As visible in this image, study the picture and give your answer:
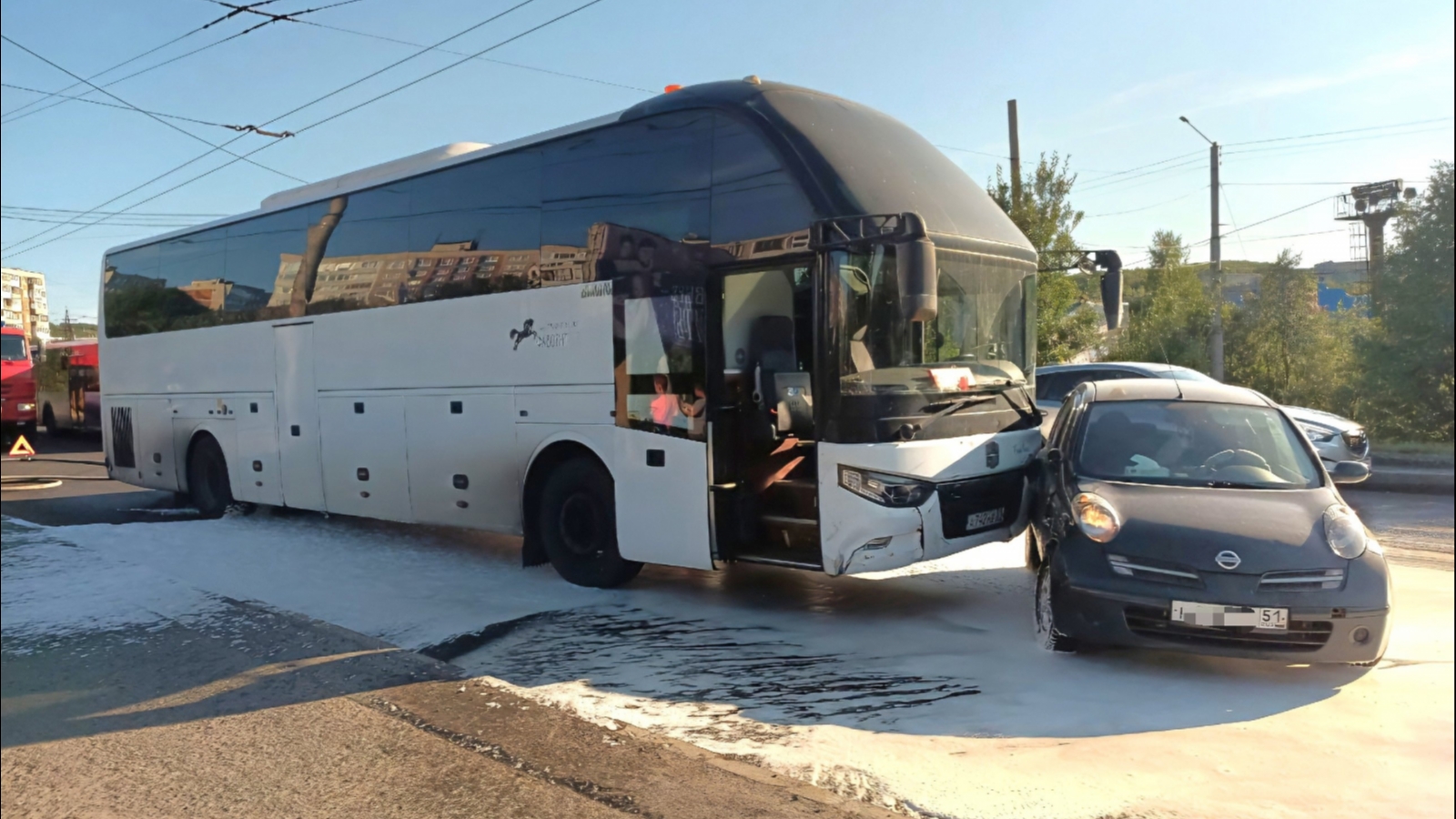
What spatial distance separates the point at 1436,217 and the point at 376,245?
9982 mm

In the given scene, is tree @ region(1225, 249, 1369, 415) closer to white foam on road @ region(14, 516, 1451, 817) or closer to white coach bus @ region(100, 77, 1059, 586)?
white foam on road @ region(14, 516, 1451, 817)

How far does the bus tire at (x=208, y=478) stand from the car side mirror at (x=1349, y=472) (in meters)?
12.3

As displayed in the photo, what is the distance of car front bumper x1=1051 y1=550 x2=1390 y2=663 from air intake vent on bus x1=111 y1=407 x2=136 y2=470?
1416 cm

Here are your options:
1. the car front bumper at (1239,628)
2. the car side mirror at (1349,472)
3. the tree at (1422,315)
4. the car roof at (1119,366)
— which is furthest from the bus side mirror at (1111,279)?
the tree at (1422,315)

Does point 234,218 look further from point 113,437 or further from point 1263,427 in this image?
point 1263,427

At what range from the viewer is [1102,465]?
6.48 meters

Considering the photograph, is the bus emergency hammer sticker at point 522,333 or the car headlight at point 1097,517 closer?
the car headlight at point 1097,517

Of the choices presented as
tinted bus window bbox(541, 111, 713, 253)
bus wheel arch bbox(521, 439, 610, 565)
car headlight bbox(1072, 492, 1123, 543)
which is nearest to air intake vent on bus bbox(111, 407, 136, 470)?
bus wheel arch bbox(521, 439, 610, 565)

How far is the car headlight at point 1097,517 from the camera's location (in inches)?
226

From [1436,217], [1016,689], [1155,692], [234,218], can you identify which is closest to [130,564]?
[234,218]

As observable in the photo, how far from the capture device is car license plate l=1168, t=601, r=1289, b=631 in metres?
5.20

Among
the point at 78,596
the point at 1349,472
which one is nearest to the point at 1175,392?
the point at 1349,472

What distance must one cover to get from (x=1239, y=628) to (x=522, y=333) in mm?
5989

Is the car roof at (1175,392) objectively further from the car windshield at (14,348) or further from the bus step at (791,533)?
the car windshield at (14,348)
